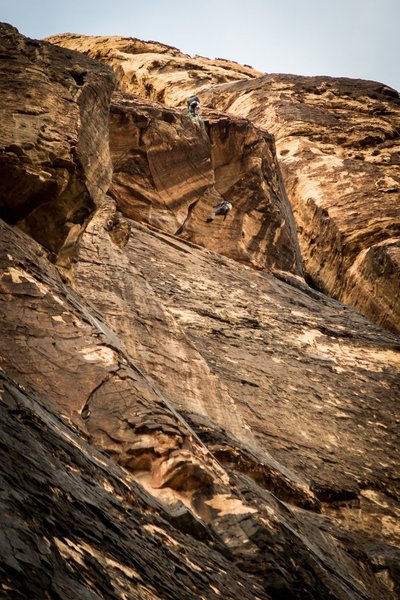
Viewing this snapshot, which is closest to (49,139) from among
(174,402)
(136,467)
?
(174,402)

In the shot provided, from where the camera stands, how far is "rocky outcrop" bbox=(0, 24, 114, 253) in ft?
37.9

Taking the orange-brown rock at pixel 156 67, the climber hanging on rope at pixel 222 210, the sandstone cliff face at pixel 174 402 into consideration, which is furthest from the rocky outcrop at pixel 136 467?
the orange-brown rock at pixel 156 67

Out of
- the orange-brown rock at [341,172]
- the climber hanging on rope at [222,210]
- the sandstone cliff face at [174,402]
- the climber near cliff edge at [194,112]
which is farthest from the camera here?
the orange-brown rock at [341,172]

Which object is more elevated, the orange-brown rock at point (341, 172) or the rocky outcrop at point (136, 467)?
the orange-brown rock at point (341, 172)

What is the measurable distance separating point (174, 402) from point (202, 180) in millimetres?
14074

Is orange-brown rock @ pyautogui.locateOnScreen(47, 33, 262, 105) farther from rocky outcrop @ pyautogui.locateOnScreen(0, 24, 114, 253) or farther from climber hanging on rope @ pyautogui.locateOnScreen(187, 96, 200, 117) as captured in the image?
rocky outcrop @ pyautogui.locateOnScreen(0, 24, 114, 253)

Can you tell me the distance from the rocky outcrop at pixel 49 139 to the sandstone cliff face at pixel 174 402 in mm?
60

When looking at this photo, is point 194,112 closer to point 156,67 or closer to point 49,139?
point 49,139

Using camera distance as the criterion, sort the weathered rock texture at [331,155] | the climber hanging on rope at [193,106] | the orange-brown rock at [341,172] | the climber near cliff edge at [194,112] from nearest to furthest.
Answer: the climber near cliff edge at [194,112] → the climber hanging on rope at [193,106] → the orange-brown rock at [341,172] → the weathered rock texture at [331,155]

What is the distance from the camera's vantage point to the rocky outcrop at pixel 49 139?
11.5 meters

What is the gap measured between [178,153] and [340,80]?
71.0ft

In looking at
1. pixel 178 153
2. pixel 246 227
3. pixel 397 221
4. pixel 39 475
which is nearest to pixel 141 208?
pixel 178 153

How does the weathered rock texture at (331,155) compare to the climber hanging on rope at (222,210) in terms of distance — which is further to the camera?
the weathered rock texture at (331,155)

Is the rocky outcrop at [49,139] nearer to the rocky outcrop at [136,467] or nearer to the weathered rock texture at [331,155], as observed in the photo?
the rocky outcrop at [136,467]
